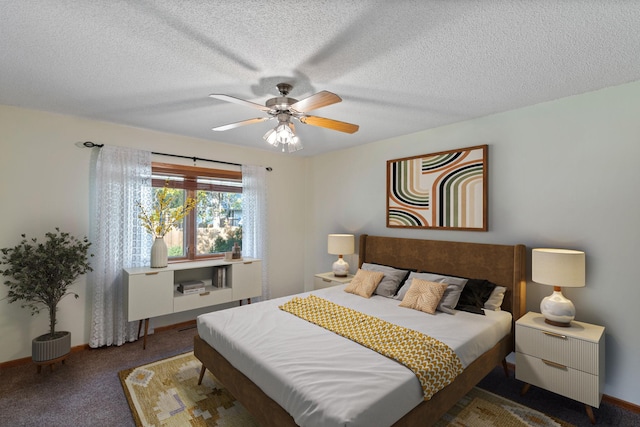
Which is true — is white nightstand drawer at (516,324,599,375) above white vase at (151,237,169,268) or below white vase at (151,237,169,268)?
below

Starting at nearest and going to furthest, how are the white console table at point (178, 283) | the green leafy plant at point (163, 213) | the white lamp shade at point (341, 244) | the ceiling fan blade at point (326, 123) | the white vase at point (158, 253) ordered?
the ceiling fan blade at point (326, 123), the white console table at point (178, 283), the white vase at point (158, 253), the green leafy plant at point (163, 213), the white lamp shade at point (341, 244)

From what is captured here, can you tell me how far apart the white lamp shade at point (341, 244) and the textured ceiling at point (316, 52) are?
182 centimetres

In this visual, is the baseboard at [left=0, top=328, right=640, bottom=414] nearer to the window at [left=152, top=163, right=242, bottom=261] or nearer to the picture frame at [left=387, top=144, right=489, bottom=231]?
the window at [left=152, top=163, right=242, bottom=261]

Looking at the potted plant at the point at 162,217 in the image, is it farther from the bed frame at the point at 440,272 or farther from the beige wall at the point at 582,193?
the beige wall at the point at 582,193

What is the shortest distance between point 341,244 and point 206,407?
95.6 inches

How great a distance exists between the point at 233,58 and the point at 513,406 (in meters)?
3.23

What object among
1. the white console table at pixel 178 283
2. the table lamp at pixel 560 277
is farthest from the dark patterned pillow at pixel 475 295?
the white console table at pixel 178 283

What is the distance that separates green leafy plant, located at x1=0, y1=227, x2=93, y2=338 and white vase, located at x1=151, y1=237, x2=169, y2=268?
0.62m

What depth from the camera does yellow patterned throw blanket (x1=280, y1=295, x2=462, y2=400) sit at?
70.6 inches

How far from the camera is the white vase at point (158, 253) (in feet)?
11.4

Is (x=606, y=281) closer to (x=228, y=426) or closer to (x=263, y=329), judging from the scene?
(x=263, y=329)

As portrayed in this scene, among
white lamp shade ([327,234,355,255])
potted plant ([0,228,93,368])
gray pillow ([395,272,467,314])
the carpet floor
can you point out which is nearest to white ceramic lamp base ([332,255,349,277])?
white lamp shade ([327,234,355,255])

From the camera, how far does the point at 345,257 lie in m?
4.57

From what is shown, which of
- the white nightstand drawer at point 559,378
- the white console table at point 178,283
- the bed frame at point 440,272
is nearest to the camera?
the bed frame at point 440,272
